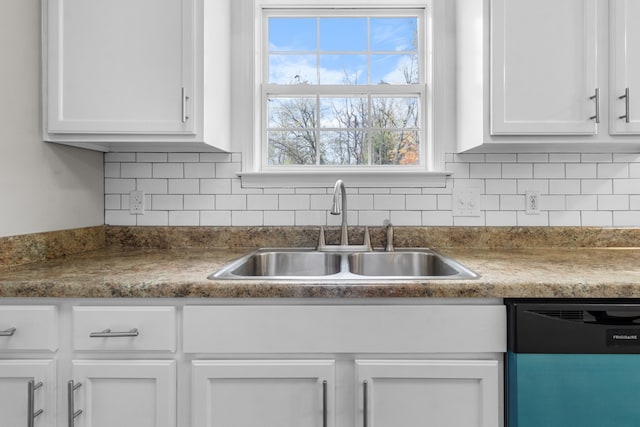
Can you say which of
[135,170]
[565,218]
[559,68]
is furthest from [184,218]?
[565,218]

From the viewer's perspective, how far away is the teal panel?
1.12m

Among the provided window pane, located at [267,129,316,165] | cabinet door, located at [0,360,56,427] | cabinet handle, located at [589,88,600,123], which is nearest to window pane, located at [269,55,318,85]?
window pane, located at [267,129,316,165]

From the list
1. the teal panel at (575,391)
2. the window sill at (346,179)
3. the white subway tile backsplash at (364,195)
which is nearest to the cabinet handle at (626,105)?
the white subway tile backsplash at (364,195)

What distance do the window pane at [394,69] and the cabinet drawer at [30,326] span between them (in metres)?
1.78

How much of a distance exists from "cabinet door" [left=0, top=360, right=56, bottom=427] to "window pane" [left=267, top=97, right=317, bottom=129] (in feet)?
4.78

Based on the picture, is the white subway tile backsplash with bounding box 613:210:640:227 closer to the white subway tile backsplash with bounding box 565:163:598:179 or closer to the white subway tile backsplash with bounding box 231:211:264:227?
the white subway tile backsplash with bounding box 565:163:598:179

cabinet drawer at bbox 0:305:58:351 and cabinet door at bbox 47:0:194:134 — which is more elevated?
cabinet door at bbox 47:0:194:134

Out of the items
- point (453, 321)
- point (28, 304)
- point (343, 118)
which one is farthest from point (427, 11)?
point (28, 304)

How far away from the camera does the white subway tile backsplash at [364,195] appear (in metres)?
1.96

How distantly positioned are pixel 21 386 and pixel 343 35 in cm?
204

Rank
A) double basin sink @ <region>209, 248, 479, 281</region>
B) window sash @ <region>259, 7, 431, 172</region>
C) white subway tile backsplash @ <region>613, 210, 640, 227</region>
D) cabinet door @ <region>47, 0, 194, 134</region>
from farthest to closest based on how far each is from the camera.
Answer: window sash @ <region>259, 7, 431, 172</region>
white subway tile backsplash @ <region>613, 210, 640, 227</region>
double basin sink @ <region>209, 248, 479, 281</region>
cabinet door @ <region>47, 0, 194, 134</region>

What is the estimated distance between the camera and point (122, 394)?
3.86ft

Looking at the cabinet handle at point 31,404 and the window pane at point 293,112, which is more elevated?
the window pane at point 293,112

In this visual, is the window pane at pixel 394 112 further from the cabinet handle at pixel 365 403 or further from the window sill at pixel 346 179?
the cabinet handle at pixel 365 403
